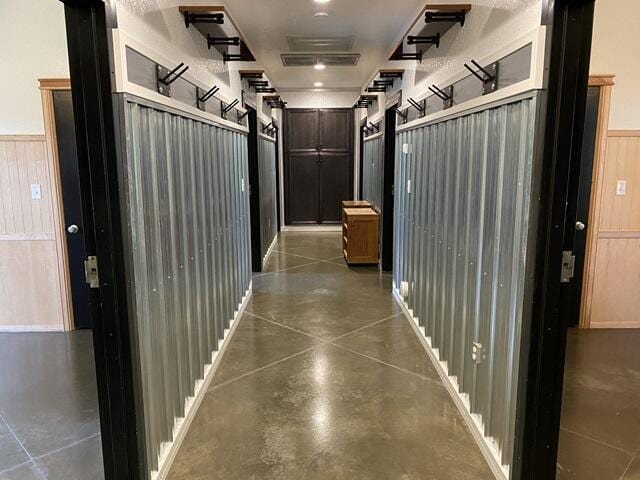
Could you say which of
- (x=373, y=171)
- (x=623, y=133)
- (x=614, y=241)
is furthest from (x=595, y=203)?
(x=373, y=171)

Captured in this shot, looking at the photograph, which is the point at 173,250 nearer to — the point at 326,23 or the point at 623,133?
the point at 326,23

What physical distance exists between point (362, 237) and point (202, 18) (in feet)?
13.4

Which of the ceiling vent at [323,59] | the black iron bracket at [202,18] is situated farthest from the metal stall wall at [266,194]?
the black iron bracket at [202,18]

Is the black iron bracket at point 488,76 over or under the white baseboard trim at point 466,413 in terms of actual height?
over

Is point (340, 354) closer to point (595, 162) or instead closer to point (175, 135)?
point (175, 135)

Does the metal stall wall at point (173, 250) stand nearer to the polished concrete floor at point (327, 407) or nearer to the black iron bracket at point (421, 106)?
the polished concrete floor at point (327, 407)

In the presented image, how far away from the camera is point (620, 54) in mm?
3826

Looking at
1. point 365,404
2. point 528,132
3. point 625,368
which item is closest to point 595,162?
point 625,368

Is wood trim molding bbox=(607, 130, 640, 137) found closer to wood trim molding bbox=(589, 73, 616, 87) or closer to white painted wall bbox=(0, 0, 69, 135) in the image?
wood trim molding bbox=(589, 73, 616, 87)

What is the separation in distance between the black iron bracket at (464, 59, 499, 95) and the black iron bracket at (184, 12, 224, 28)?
1.60m

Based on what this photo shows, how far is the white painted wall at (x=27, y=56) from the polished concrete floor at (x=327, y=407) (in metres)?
2.52

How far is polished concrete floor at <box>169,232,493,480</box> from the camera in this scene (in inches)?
97.1

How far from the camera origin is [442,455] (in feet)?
8.36

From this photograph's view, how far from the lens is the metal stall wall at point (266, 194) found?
6.55 meters
